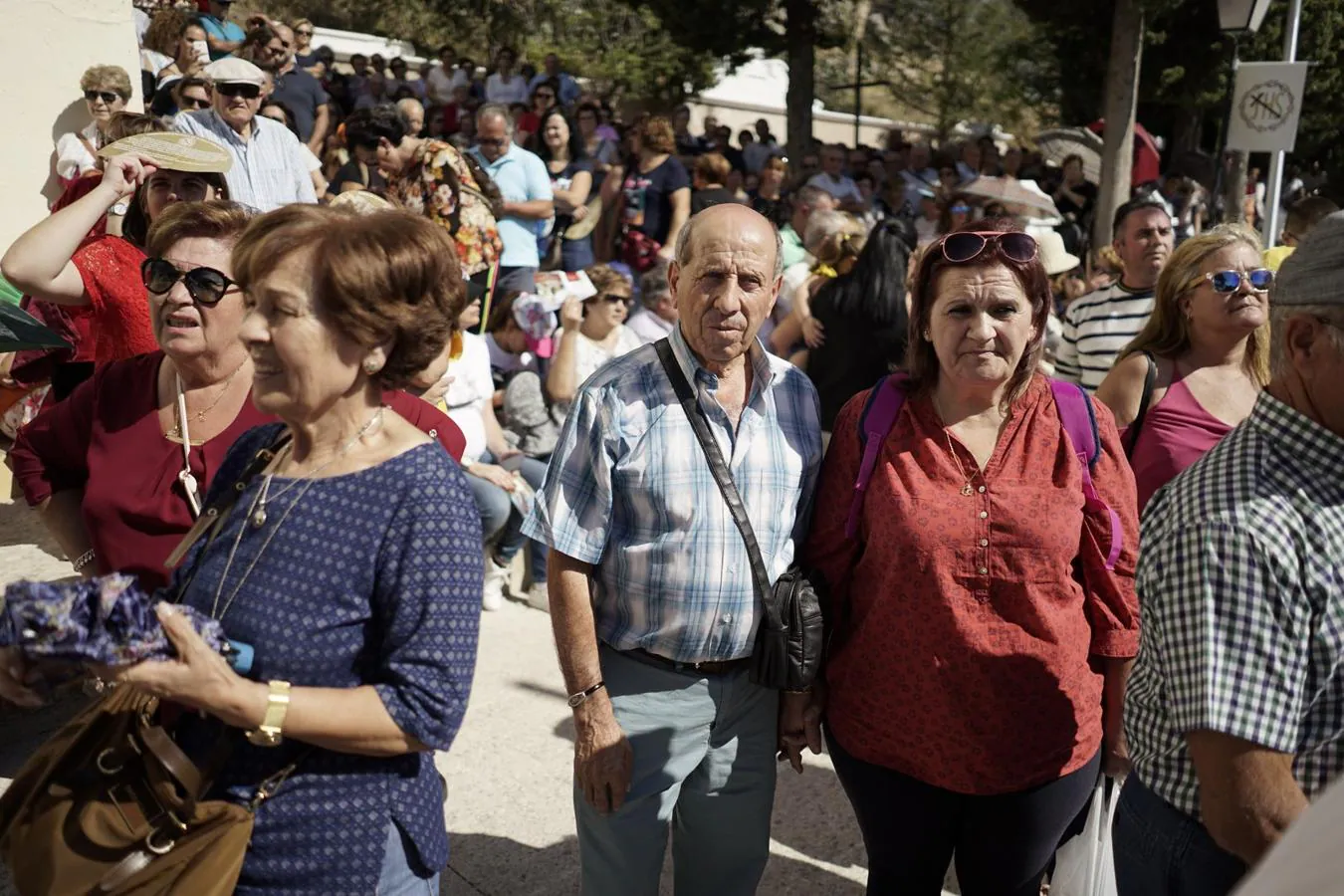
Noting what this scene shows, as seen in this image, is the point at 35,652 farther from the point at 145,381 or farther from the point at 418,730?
the point at 145,381

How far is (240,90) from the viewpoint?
549 centimetres

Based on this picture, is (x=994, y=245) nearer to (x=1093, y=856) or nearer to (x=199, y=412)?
(x=1093, y=856)

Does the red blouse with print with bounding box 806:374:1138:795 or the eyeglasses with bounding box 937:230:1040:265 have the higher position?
the eyeglasses with bounding box 937:230:1040:265

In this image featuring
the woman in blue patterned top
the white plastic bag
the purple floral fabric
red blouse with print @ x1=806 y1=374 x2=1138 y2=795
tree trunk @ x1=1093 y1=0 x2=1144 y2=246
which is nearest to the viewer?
the purple floral fabric

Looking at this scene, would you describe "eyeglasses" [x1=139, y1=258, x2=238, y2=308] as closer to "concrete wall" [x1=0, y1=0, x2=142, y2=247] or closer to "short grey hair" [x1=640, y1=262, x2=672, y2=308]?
"short grey hair" [x1=640, y1=262, x2=672, y2=308]

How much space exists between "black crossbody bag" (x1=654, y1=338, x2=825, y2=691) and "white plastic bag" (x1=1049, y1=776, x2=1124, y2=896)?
0.93 m

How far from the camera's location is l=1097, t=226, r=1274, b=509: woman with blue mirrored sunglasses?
11.1ft

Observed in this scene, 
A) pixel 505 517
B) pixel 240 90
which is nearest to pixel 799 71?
pixel 240 90

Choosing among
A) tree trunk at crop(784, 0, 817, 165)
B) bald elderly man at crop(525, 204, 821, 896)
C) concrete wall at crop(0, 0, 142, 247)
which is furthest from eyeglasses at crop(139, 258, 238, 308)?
tree trunk at crop(784, 0, 817, 165)

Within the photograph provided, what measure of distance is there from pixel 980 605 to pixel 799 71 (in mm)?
19607

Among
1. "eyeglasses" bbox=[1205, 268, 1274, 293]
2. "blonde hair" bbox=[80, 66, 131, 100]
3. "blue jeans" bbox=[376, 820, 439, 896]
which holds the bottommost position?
"blue jeans" bbox=[376, 820, 439, 896]

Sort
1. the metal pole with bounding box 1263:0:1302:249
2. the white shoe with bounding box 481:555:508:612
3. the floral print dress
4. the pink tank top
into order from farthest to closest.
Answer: the metal pole with bounding box 1263:0:1302:249, the floral print dress, the white shoe with bounding box 481:555:508:612, the pink tank top

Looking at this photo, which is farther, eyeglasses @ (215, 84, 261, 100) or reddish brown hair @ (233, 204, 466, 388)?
eyeglasses @ (215, 84, 261, 100)

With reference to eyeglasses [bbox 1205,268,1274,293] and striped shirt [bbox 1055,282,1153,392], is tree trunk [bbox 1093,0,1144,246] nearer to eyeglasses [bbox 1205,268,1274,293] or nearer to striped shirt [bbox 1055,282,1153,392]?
striped shirt [bbox 1055,282,1153,392]
